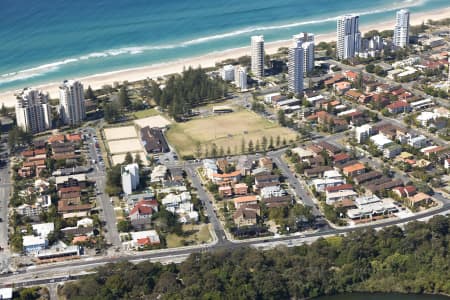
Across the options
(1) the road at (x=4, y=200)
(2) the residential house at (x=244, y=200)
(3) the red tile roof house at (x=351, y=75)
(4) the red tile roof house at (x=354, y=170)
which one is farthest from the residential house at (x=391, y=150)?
(1) the road at (x=4, y=200)

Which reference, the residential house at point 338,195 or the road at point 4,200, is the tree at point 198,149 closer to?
the residential house at point 338,195

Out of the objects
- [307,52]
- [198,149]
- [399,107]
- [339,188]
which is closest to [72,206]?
[198,149]

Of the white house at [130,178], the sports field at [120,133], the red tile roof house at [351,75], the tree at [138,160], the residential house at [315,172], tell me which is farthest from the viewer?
the red tile roof house at [351,75]

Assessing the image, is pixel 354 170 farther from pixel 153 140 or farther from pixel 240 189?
pixel 153 140

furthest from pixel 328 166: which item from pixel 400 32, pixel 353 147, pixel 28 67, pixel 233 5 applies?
pixel 233 5

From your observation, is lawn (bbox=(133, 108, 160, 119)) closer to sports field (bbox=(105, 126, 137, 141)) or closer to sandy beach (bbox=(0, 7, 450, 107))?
sports field (bbox=(105, 126, 137, 141))

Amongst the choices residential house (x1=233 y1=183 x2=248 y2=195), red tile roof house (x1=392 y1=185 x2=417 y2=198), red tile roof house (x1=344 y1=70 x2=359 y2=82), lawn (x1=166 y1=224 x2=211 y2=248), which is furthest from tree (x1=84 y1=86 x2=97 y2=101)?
red tile roof house (x1=392 y1=185 x2=417 y2=198)
